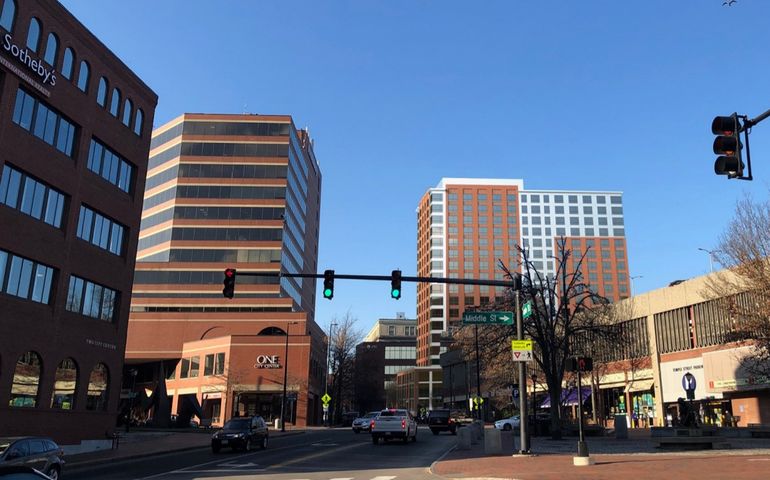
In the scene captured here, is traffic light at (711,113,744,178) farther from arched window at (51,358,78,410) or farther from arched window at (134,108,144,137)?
arched window at (134,108,144,137)

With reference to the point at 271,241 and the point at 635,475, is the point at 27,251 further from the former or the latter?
the point at 271,241

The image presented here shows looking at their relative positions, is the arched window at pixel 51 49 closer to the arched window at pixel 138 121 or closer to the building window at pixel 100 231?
the building window at pixel 100 231

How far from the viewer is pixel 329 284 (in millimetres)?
22141

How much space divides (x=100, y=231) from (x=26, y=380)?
9.05m

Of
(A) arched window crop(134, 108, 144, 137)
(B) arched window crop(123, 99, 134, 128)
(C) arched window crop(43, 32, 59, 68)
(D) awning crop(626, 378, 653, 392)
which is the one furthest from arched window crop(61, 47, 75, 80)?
(D) awning crop(626, 378, 653, 392)

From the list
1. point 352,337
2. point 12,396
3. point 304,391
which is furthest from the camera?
point 352,337

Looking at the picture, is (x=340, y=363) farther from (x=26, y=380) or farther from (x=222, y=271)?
(x=26, y=380)

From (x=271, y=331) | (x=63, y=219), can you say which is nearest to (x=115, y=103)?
(x=63, y=219)

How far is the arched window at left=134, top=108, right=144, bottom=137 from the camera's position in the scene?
3681 centimetres

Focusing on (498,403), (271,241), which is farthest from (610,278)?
(271,241)

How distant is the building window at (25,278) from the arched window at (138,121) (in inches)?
434

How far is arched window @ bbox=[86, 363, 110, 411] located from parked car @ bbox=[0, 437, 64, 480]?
1418 centimetres

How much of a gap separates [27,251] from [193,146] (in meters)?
62.5

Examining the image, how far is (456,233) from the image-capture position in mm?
161500
